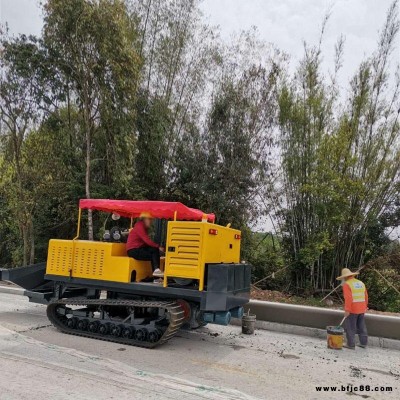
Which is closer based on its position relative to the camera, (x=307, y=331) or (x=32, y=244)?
(x=307, y=331)

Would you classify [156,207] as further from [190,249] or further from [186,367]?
[186,367]

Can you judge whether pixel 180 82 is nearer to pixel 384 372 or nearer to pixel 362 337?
pixel 362 337

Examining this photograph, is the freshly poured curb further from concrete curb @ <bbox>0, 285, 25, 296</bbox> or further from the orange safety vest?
concrete curb @ <bbox>0, 285, 25, 296</bbox>

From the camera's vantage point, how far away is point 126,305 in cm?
587

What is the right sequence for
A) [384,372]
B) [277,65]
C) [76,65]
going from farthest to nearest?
[277,65] < [76,65] < [384,372]

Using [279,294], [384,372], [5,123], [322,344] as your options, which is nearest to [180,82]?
[5,123]

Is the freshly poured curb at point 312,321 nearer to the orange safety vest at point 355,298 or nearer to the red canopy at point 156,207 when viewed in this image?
the orange safety vest at point 355,298

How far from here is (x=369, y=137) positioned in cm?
1009

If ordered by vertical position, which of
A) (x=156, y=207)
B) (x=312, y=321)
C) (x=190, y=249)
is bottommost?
(x=312, y=321)

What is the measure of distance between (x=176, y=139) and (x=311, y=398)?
961 centimetres

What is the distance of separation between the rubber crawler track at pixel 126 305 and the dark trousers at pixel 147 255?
2.00 ft

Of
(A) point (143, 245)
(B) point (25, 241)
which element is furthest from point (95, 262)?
(B) point (25, 241)

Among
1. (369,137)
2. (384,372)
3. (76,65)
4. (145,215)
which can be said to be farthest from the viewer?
(76,65)

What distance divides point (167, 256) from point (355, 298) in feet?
9.61
